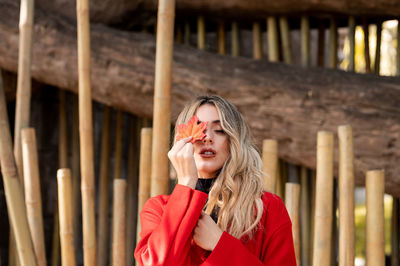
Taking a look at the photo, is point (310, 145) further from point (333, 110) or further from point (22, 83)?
point (22, 83)

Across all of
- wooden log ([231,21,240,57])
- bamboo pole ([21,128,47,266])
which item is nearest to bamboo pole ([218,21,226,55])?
wooden log ([231,21,240,57])

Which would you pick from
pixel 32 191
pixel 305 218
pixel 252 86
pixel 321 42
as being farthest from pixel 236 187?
pixel 321 42

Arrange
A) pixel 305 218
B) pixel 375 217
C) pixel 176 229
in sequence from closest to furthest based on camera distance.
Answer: pixel 176 229 < pixel 375 217 < pixel 305 218

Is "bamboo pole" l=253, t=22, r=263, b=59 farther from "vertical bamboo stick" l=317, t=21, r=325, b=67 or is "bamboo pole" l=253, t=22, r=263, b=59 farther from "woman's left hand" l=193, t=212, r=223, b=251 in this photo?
"woman's left hand" l=193, t=212, r=223, b=251

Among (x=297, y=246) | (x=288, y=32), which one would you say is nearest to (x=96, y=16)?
(x=288, y=32)

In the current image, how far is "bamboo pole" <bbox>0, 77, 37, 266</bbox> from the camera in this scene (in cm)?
106

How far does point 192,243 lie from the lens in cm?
78

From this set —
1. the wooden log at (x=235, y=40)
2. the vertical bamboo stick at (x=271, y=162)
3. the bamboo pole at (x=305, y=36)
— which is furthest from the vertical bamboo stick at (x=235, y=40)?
the vertical bamboo stick at (x=271, y=162)

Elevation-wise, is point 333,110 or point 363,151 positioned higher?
point 333,110

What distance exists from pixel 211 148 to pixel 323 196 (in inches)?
12.9

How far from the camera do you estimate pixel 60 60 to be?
60.4 inches

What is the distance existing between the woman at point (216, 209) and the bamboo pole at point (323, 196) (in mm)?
198

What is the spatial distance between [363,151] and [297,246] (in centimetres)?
48

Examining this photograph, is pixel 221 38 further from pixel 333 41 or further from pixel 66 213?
pixel 66 213
